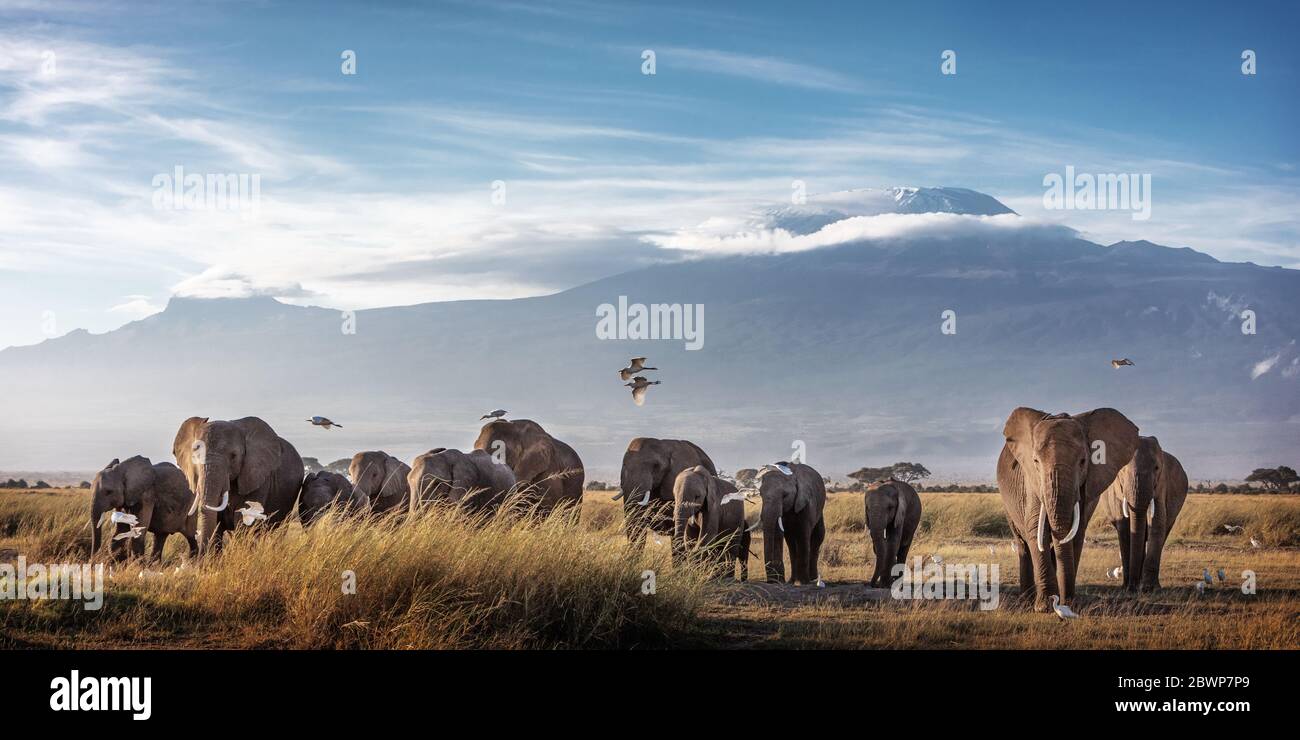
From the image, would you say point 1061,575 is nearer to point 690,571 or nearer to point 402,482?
point 690,571

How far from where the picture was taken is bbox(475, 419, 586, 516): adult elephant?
24016mm

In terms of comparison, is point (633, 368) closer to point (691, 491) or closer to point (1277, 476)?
point (691, 491)

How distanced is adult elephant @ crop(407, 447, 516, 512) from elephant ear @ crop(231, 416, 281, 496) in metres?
2.19

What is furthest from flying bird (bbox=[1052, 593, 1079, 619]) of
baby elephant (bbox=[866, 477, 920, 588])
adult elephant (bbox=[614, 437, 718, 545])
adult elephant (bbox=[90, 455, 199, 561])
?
adult elephant (bbox=[90, 455, 199, 561])

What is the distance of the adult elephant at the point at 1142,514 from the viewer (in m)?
20.2

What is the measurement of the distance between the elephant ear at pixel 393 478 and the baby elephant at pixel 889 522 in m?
8.30

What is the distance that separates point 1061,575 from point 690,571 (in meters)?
5.04

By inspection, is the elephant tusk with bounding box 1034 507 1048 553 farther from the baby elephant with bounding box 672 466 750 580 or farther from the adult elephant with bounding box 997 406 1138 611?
the baby elephant with bounding box 672 466 750 580

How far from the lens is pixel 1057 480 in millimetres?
15984

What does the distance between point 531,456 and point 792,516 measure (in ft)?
17.7
